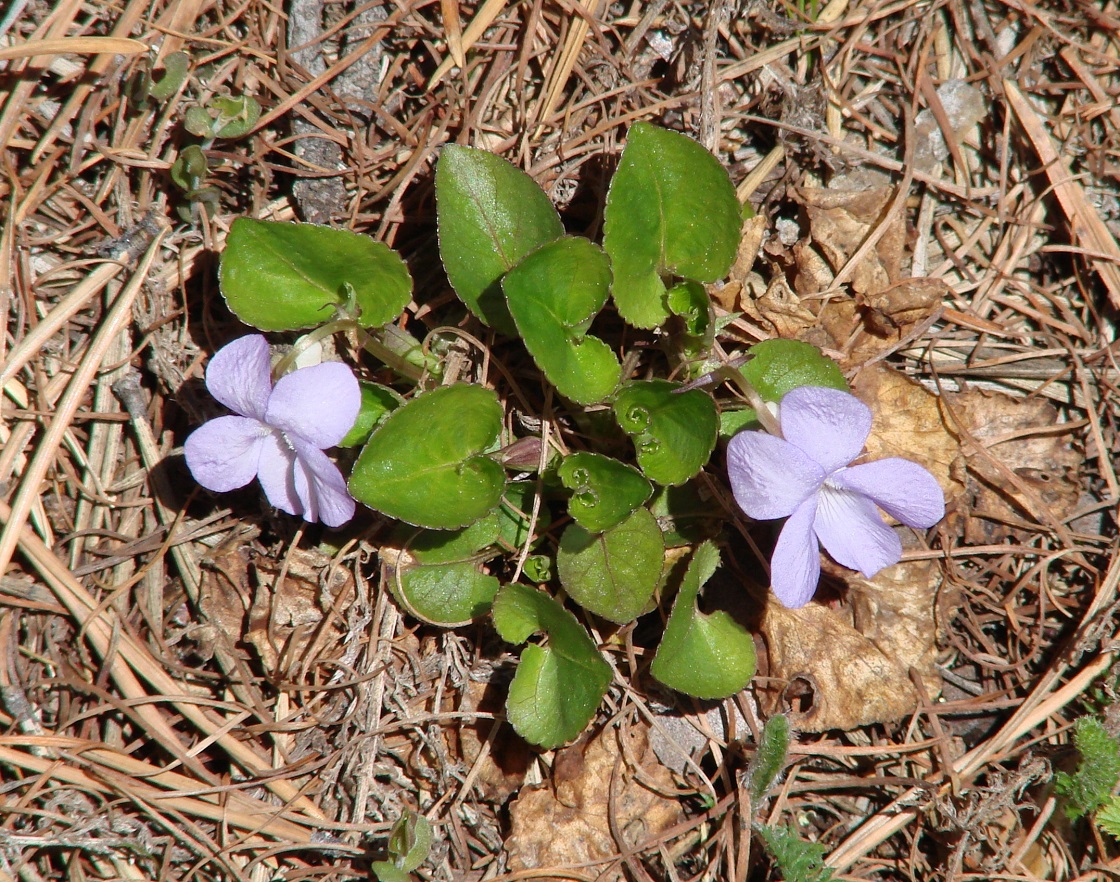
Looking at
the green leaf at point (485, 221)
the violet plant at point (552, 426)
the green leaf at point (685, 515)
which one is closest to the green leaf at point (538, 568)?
the violet plant at point (552, 426)

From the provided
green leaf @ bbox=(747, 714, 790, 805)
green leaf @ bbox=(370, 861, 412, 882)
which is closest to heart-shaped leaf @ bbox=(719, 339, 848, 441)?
green leaf @ bbox=(747, 714, 790, 805)

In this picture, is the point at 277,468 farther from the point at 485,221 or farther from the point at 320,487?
the point at 485,221

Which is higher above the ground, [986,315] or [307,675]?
[986,315]

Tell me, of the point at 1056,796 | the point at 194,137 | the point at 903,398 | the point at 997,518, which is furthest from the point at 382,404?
the point at 1056,796

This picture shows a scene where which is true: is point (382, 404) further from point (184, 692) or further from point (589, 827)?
point (589, 827)

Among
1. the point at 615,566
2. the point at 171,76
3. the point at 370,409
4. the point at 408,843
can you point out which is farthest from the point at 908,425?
the point at 171,76

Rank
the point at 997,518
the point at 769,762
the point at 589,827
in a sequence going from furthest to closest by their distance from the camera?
the point at 997,518
the point at 589,827
the point at 769,762

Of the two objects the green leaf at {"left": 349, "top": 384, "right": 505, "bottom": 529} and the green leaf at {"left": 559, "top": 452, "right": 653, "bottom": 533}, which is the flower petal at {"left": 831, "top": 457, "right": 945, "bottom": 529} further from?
the green leaf at {"left": 349, "top": 384, "right": 505, "bottom": 529}
